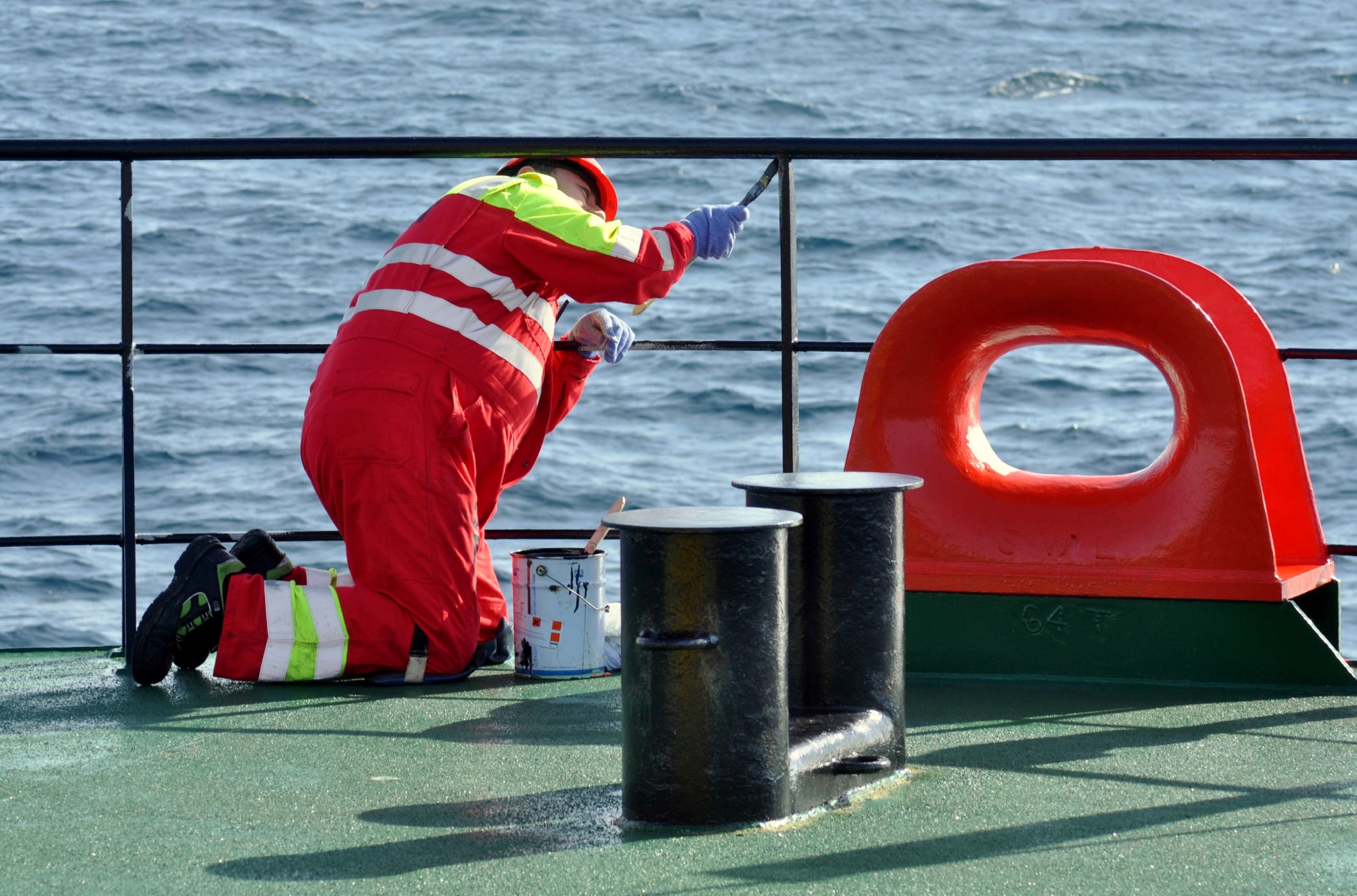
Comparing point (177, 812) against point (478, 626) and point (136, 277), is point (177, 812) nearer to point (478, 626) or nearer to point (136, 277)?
point (478, 626)

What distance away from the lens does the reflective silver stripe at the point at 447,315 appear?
10.5ft

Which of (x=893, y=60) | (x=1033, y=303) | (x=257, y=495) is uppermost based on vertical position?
(x=893, y=60)

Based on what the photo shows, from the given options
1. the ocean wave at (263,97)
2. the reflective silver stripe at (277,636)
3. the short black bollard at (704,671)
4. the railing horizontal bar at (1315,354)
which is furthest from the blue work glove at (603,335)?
the ocean wave at (263,97)

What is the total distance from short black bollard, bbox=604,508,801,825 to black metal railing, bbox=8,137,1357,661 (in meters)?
1.14

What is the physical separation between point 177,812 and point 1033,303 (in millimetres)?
2032

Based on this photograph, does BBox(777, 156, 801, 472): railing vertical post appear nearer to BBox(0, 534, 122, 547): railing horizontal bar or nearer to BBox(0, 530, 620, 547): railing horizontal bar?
BBox(0, 530, 620, 547): railing horizontal bar

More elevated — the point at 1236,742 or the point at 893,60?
the point at 893,60

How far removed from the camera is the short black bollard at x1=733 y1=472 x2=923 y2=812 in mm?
2490

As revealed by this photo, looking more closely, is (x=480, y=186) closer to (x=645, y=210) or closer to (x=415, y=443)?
(x=415, y=443)

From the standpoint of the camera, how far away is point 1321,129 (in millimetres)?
26031

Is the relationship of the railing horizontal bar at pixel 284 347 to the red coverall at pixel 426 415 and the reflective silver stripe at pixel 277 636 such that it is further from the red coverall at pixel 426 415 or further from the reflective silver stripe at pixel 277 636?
the reflective silver stripe at pixel 277 636

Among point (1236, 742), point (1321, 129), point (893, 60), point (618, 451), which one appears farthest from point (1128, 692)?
point (893, 60)

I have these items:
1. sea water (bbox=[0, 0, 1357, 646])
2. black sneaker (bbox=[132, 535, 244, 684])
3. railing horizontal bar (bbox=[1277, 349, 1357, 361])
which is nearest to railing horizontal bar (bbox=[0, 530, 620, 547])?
black sneaker (bbox=[132, 535, 244, 684])

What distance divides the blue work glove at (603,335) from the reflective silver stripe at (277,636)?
88 cm
